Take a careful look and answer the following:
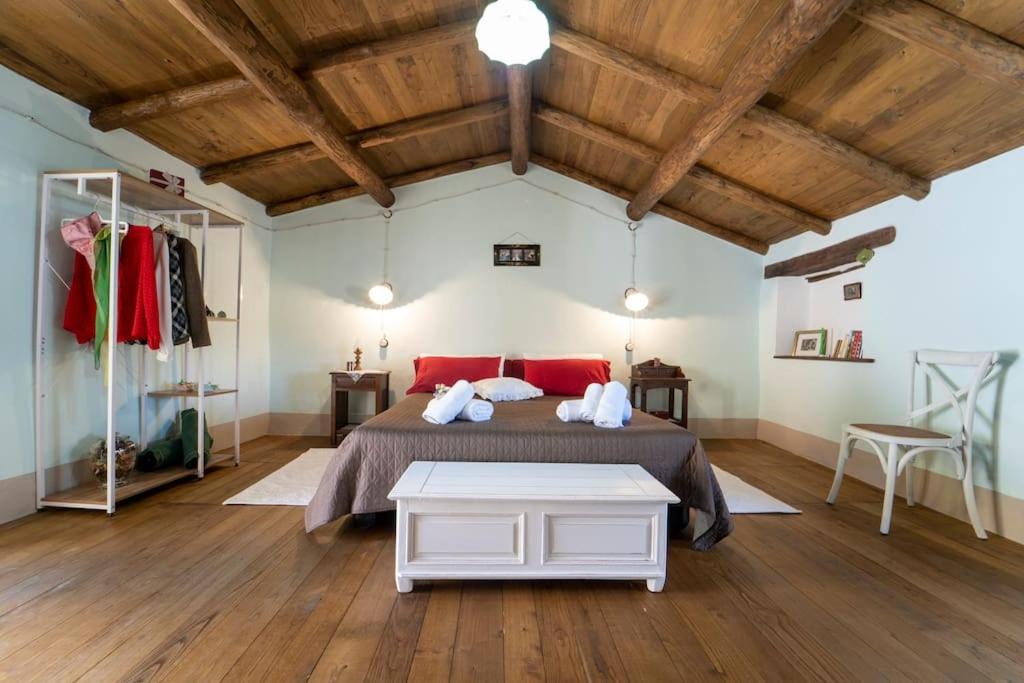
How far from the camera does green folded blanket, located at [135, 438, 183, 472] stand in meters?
2.89

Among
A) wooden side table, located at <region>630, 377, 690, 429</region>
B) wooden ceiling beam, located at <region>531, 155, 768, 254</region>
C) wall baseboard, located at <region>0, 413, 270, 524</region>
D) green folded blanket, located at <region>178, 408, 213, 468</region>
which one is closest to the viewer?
wall baseboard, located at <region>0, 413, 270, 524</region>

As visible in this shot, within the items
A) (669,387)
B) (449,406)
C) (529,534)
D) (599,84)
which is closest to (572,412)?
(449,406)

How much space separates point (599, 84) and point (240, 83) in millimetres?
2237

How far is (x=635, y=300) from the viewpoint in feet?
14.5

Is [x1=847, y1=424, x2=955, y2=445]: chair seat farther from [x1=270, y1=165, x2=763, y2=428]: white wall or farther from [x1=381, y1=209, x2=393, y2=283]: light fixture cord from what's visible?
[x1=381, y1=209, x2=393, y2=283]: light fixture cord

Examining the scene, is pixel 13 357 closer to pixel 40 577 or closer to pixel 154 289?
pixel 154 289

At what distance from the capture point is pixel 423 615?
5.09ft

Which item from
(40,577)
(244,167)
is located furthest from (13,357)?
(244,167)

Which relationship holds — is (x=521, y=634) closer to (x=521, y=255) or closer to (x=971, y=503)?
(x=971, y=503)

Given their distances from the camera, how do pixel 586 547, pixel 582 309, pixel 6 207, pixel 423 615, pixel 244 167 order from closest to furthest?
pixel 423 615, pixel 586 547, pixel 6 207, pixel 244 167, pixel 582 309

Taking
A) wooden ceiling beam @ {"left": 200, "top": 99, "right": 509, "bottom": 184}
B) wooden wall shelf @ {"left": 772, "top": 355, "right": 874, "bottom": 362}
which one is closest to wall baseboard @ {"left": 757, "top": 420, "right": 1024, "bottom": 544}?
wooden wall shelf @ {"left": 772, "top": 355, "right": 874, "bottom": 362}

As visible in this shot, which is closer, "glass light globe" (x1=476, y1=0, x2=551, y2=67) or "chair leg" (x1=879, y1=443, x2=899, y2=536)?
"glass light globe" (x1=476, y1=0, x2=551, y2=67)

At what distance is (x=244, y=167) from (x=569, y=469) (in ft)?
11.1

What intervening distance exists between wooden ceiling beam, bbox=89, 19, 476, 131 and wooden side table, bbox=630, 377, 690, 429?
3097 mm
